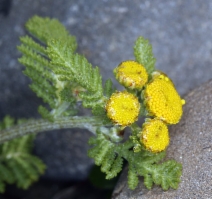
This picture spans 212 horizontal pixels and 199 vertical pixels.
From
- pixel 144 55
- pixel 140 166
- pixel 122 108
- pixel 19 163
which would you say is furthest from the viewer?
pixel 19 163

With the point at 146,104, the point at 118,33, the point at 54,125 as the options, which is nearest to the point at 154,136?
the point at 146,104

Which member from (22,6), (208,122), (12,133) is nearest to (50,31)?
(12,133)

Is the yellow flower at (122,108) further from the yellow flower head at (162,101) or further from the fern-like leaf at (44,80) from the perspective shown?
the fern-like leaf at (44,80)

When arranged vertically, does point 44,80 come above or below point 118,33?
below

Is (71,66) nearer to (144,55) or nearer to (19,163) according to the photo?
(144,55)

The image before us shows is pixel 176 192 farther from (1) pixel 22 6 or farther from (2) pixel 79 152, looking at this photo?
(1) pixel 22 6

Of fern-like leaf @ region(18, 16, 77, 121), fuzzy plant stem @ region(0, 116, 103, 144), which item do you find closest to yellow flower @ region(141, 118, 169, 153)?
fuzzy plant stem @ region(0, 116, 103, 144)
